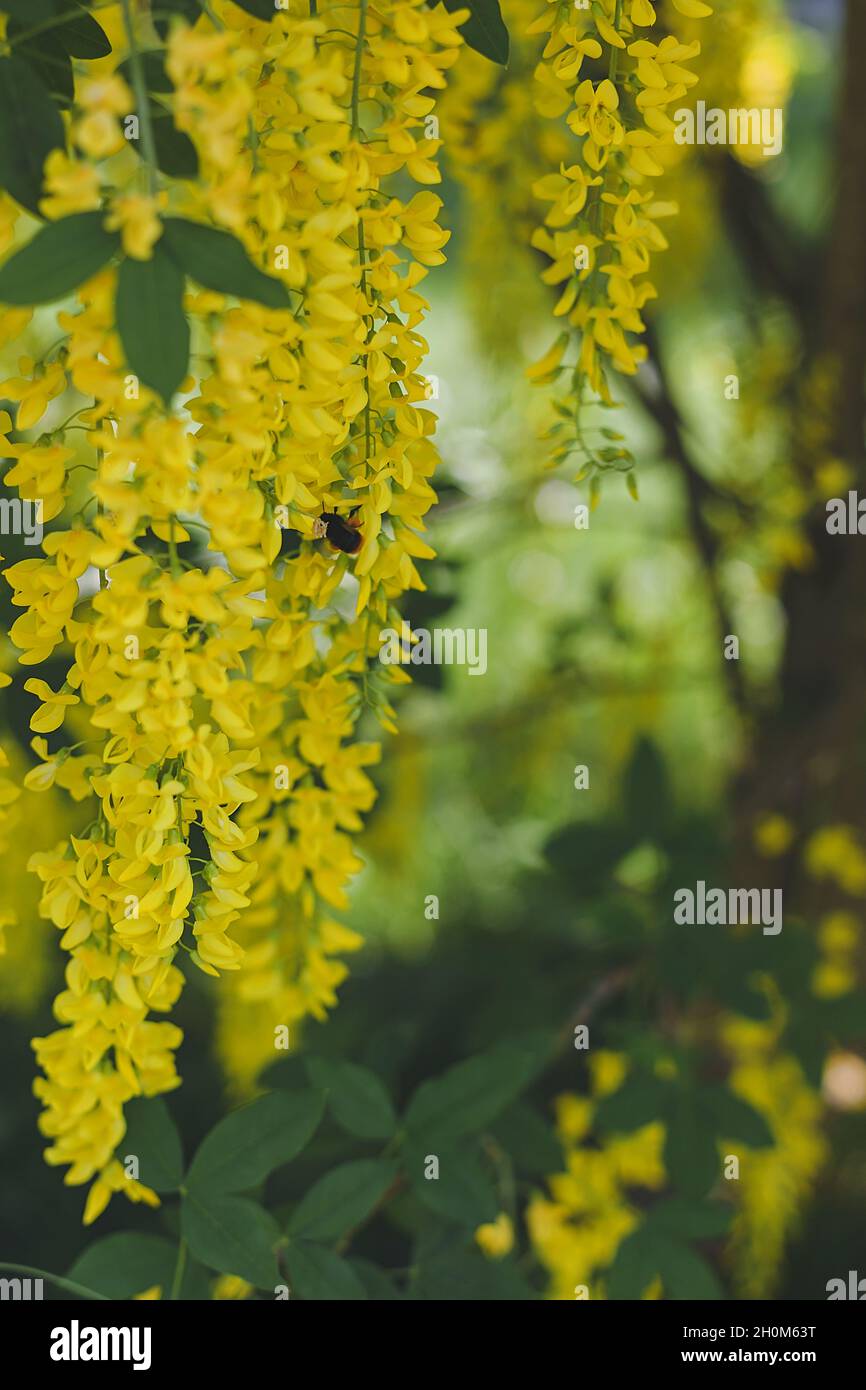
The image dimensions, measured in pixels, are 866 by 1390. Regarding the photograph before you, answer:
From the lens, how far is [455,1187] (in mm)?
848

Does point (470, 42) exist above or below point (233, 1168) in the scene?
above

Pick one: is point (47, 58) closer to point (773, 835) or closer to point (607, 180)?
point (607, 180)

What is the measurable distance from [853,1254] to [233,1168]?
1279 mm

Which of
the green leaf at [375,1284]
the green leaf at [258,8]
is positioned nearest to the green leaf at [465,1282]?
the green leaf at [375,1284]

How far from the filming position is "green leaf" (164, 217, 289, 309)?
1.59ft

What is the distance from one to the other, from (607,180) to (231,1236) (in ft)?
2.16

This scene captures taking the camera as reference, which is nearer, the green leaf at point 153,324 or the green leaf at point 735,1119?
the green leaf at point 153,324

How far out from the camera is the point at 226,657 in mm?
569

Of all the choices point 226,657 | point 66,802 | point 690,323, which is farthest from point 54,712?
point 690,323

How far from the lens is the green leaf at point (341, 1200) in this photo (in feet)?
2.64

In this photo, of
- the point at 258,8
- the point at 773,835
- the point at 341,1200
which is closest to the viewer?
the point at 258,8

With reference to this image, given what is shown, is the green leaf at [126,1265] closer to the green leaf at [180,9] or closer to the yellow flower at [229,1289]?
the yellow flower at [229,1289]

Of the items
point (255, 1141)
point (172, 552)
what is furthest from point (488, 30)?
point (255, 1141)
